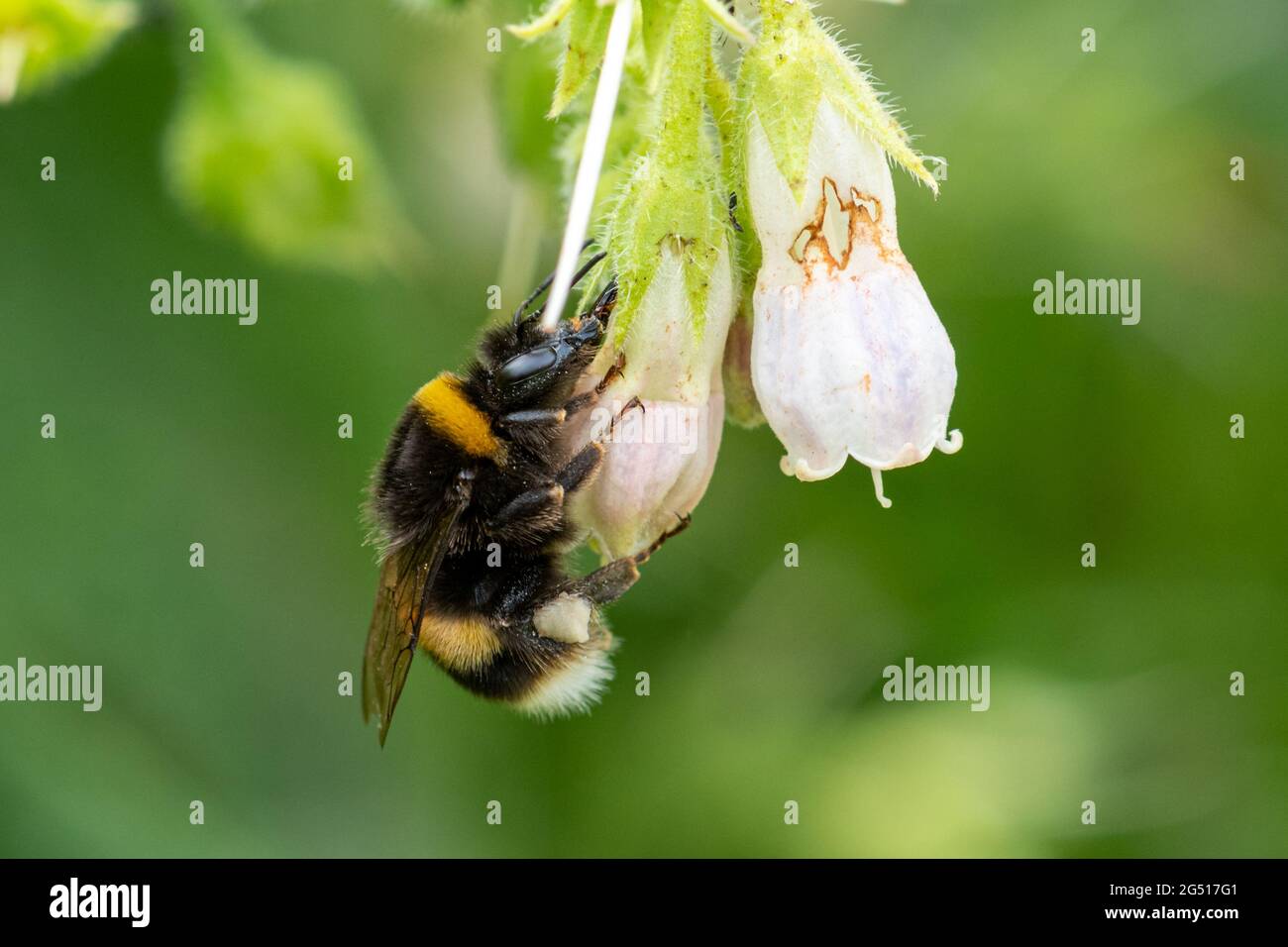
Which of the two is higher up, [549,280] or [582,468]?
[549,280]

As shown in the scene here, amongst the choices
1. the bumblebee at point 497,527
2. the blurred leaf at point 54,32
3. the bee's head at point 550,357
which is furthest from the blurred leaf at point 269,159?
the bee's head at point 550,357

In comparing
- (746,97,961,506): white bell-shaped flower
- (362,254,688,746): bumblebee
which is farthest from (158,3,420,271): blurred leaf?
(746,97,961,506): white bell-shaped flower

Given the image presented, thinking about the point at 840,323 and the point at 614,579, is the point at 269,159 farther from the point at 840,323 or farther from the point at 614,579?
the point at 840,323

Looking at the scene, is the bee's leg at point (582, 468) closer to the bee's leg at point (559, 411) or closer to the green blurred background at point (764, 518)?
the bee's leg at point (559, 411)

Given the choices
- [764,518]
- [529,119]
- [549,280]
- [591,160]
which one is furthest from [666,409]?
[764,518]

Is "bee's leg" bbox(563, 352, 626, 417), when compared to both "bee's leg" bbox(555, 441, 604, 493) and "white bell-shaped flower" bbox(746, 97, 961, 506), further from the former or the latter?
"white bell-shaped flower" bbox(746, 97, 961, 506)
